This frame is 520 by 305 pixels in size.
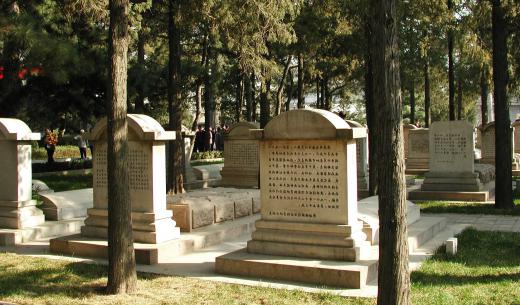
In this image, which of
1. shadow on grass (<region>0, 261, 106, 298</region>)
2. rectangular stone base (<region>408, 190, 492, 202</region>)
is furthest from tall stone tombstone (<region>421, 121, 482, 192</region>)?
shadow on grass (<region>0, 261, 106, 298</region>)

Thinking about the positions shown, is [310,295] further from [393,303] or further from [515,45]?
[515,45]

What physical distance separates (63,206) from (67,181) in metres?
8.46

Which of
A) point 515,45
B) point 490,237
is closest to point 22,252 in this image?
point 490,237

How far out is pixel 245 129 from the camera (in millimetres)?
17703

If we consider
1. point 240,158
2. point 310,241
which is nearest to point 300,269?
point 310,241

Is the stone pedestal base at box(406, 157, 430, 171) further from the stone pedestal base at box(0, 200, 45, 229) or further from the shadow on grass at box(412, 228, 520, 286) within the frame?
the stone pedestal base at box(0, 200, 45, 229)

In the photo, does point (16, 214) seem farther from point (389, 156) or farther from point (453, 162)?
point (453, 162)

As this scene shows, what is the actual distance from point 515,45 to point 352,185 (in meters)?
9.79

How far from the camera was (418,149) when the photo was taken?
23.0 meters

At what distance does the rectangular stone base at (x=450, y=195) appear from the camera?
14828 millimetres

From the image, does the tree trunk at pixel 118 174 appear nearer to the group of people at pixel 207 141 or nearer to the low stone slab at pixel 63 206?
the low stone slab at pixel 63 206

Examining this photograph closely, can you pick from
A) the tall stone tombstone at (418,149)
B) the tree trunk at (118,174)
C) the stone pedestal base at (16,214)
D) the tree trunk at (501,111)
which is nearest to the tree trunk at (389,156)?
the tree trunk at (118,174)

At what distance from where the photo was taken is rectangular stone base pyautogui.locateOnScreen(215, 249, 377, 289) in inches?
260

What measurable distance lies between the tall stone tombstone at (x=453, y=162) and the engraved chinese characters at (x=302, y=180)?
878 cm
